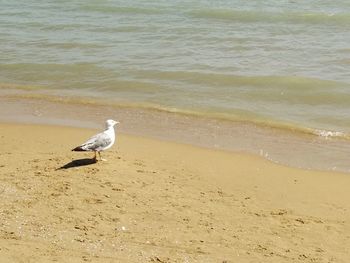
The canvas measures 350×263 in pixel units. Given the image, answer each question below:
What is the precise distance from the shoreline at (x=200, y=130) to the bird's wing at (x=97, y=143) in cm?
176

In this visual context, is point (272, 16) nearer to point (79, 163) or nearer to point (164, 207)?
point (79, 163)

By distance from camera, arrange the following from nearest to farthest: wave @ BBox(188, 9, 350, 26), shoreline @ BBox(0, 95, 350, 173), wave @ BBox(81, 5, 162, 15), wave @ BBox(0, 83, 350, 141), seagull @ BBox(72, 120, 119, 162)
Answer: seagull @ BBox(72, 120, 119, 162) → shoreline @ BBox(0, 95, 350, 173) → wave @ BBox(0, 83, 350, 141) → wave @ BBox(188, 9, 350, 26) → wave @ BBox(81, 5, 162, 15)

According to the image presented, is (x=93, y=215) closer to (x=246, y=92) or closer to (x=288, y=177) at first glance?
(x=288, y=177)

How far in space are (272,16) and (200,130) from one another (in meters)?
9.93

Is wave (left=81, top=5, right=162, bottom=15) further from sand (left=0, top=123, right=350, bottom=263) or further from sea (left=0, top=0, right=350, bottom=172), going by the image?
sand (left=0, top=123, right=350, bottom=263)

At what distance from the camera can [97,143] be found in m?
8.45

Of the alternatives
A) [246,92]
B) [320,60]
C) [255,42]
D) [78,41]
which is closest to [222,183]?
[246,92]

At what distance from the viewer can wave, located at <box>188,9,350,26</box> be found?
1847 centimetres

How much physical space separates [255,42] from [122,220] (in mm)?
10530

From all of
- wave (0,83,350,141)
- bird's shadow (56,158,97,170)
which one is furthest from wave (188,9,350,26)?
bird's shadow (56,158,97,170)

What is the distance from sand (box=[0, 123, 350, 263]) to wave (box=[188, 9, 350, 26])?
10353mm

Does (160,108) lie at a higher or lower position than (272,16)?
A: lower

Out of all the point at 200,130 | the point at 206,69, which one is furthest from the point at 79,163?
the point at 206,69

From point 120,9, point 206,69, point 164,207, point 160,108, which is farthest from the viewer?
point 120,9
